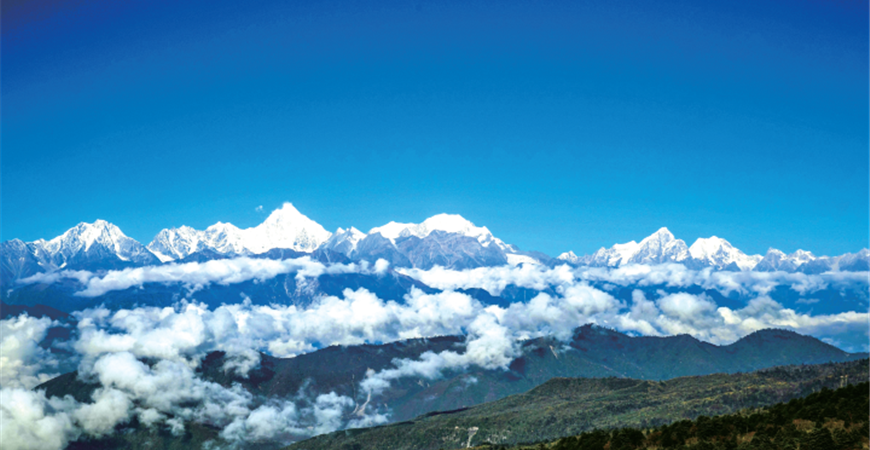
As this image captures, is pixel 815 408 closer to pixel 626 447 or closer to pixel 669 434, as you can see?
pixel 669 434

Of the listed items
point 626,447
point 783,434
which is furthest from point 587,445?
point 783,434

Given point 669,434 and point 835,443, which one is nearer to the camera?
point 835,443

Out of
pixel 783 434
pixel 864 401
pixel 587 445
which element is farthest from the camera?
pixel 587 445

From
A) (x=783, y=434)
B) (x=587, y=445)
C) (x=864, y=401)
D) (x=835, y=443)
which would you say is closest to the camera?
(x=835, y=443)

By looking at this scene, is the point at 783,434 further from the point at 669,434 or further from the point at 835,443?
the point at 669,434

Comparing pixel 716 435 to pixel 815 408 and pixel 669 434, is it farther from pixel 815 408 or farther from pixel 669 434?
pixel 815 408

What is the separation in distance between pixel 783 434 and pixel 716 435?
14668mm

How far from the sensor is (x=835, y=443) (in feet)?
269

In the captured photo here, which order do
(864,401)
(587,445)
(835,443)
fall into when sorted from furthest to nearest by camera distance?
(587,445)
(864,401)
(835,443)

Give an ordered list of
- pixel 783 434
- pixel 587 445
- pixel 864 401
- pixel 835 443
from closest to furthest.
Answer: pixel 835 443 → pixel 783 434 → pixel 864 401 → pixel 587 445

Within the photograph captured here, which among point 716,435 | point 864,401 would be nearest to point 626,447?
point 716,435

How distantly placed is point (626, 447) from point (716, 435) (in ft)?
51.1

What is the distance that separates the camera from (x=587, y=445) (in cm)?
11938

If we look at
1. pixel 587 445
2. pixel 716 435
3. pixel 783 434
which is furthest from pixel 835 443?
pixel 587 445
